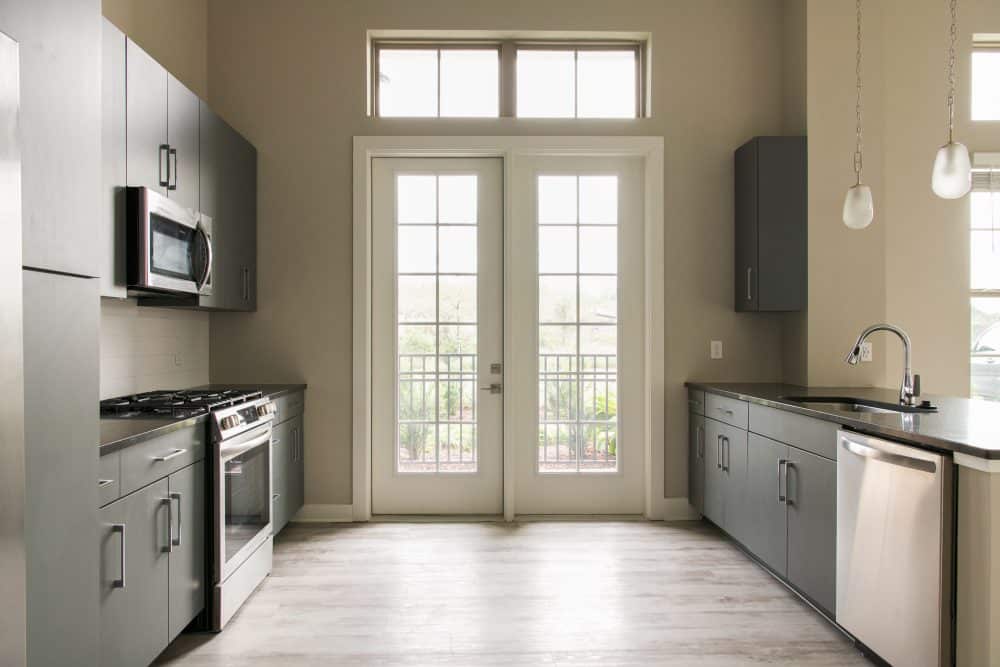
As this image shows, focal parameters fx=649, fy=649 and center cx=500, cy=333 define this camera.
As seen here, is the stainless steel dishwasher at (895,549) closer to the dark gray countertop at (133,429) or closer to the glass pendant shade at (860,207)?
the glass pendant shade at (860,207)

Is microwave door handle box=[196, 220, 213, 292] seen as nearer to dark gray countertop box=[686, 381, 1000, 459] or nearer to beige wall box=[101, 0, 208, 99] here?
beige wall box=[101, 0, 208, 99]

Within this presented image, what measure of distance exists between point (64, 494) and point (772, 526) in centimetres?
278

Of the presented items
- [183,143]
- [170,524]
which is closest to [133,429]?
[170,524]

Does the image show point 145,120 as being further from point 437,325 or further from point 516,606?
point 516,606

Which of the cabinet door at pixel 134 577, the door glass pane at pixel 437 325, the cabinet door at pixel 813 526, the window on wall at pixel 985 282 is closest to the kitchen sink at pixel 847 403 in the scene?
the cabinet door at pixel 813 526

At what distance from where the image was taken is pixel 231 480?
275 cm

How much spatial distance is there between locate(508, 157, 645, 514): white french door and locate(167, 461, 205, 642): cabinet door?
→ 2.09 metres

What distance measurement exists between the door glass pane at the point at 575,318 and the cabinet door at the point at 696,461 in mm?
478

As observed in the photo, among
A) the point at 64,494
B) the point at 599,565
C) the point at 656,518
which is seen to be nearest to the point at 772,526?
the point at 599,565

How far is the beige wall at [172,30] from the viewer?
10.2 ft

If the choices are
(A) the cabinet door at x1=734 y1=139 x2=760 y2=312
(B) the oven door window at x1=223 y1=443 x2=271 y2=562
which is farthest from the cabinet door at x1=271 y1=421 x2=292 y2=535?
(A) the cabinet door at x1=734 y1=139 x2=760 y2=312

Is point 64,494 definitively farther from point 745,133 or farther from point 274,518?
point 745,133

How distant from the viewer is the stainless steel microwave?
2.47 meters

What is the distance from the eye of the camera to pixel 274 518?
342cm
